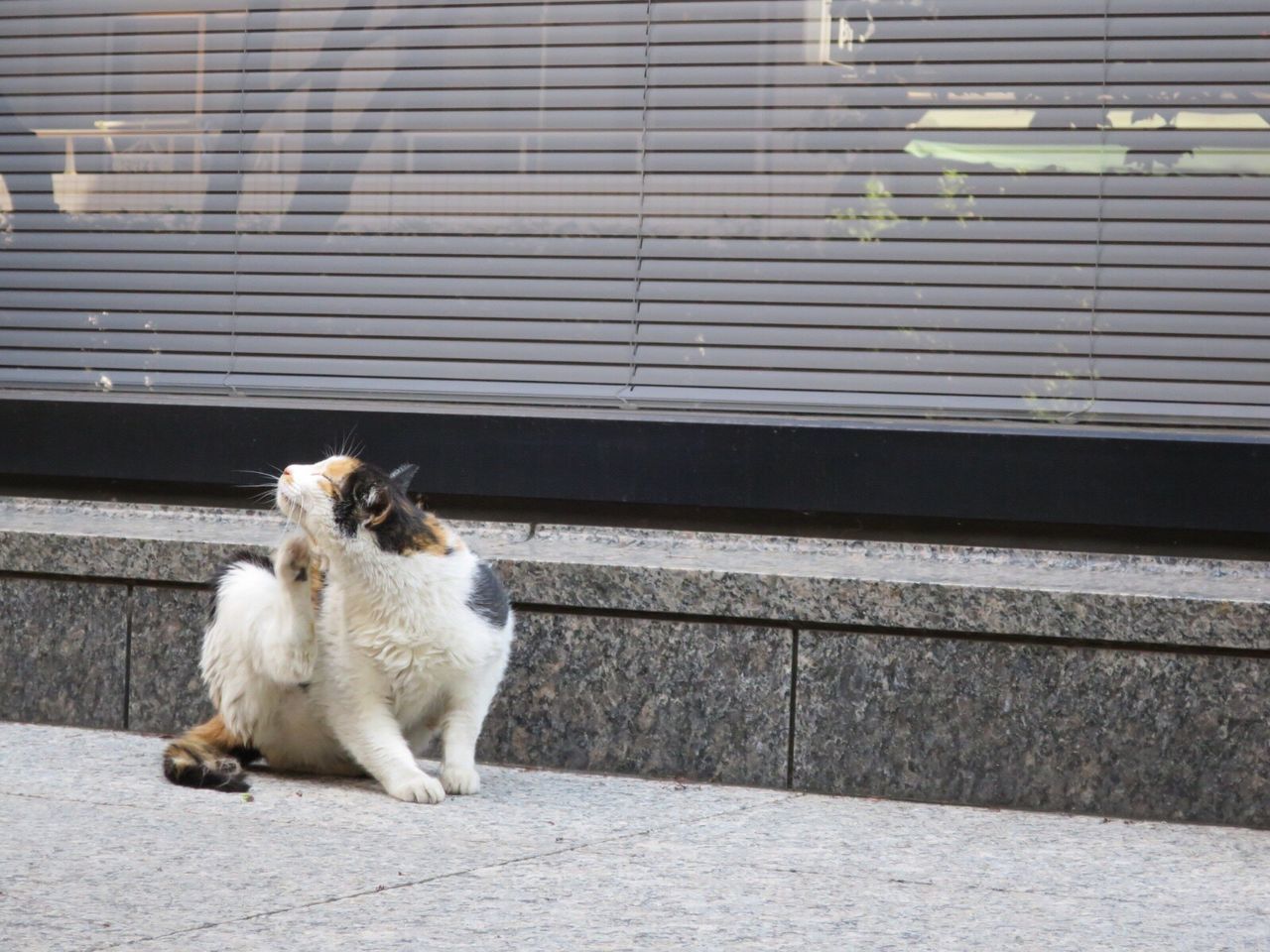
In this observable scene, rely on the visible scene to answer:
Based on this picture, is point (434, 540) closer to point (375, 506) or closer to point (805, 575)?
point (375, 506)

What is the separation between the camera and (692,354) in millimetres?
5172

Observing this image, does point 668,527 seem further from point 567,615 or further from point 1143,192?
point 1143,192

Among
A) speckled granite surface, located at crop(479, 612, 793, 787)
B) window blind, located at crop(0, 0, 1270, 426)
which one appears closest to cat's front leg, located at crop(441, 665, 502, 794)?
speckled granite surface, located at crop(479, 612, 793, 787)

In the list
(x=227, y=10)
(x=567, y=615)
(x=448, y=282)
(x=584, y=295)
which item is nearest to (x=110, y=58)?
(x=227, y=10)

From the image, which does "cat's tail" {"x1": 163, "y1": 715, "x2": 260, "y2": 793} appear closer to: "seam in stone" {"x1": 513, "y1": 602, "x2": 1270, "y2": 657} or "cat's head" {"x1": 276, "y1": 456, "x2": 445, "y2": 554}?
"cat's head" {"x1": 276, "y1": 456, "x2": 445, "y2": 554}

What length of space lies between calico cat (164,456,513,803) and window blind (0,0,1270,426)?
149 centimetres

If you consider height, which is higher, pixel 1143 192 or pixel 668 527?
pixel 1143 192

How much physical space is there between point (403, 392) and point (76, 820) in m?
2.20

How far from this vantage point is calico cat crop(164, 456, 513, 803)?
3748 millimetres

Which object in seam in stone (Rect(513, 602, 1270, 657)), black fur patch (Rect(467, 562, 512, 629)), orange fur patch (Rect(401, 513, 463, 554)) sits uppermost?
orange fur patch (Rect(401, 513, 463, 554))

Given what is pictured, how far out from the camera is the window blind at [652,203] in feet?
15.8

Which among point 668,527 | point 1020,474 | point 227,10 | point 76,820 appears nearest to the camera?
point 76,820

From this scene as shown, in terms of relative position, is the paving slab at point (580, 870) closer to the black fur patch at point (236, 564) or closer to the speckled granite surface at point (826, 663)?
the speckled granite surface at point (826, 663)

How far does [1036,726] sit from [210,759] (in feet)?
7.06
